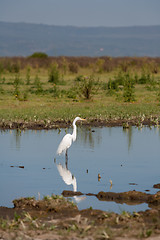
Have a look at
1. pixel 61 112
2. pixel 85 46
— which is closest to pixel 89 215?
pixel 61 112

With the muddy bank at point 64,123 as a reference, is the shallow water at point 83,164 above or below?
below

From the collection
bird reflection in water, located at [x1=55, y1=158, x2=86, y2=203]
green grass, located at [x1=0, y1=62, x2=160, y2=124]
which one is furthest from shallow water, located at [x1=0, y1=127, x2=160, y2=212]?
green grass, located at [x1=0, y1=62, x2=160, y2=124]

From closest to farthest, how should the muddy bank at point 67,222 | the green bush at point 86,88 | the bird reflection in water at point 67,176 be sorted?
the muddy bank at point 67,222, the bird reflection in water at point 67,176, the green bush at point 86,88

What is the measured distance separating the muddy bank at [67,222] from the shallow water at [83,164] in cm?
32

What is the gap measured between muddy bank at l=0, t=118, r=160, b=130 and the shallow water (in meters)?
0.57

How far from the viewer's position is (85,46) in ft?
620

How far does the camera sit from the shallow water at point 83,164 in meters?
8.93

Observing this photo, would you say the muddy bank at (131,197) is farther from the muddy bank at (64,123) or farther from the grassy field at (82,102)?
the grassy field at (82,102)

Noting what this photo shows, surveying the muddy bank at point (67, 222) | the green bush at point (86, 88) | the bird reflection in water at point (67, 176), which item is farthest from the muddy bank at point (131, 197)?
the green bush at point (86, 88)

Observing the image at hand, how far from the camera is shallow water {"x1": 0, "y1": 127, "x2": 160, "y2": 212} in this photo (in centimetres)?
893

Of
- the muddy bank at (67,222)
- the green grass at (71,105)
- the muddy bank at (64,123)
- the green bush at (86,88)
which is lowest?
the muddy bank at (67,222)

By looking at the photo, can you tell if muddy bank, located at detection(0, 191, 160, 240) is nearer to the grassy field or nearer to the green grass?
the grassy field

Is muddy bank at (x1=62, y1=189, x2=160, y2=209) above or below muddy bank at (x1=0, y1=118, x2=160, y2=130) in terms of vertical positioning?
below

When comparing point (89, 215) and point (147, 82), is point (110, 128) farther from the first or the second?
point (147, 82)
